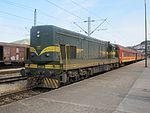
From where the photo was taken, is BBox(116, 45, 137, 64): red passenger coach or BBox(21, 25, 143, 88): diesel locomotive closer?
BBox(21, 25, 143, 88): diesel locomotive

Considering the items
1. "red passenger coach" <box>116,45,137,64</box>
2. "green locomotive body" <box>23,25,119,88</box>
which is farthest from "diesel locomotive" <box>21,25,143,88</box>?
"red passenger coach" <box>116,45,137,64</box>

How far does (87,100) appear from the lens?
7559 mm

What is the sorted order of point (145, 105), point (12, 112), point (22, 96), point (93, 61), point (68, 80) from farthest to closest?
point (93, 61), point (68, 80), point (22, 96), point (145, 105), point (12, 112)

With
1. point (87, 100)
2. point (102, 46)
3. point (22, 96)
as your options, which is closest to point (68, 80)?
point (22, 96)

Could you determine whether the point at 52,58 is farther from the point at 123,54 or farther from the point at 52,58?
the point at 123,54

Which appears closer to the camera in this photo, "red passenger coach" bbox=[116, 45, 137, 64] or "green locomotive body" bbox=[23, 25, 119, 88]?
"green locomotive body" bbox=[23, 25, 119, 88]

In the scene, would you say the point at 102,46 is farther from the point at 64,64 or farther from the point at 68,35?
the point at 64,64

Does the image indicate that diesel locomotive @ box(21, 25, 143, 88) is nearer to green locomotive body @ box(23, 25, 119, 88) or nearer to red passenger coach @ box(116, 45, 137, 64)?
green locomotive body @ box(23, 25, 119, 88)

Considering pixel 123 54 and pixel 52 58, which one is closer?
pixel 52 58

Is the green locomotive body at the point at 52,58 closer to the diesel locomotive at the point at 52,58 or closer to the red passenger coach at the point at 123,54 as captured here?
the diesel locomotive at the point at 52,58

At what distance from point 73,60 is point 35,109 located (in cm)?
594

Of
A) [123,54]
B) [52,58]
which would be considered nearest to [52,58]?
[52,58]

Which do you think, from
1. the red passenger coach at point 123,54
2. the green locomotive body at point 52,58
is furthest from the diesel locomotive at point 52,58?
the red passenger coach at point 123,54

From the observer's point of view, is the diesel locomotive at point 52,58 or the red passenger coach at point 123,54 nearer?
the diesel locomotive at point 52,58
